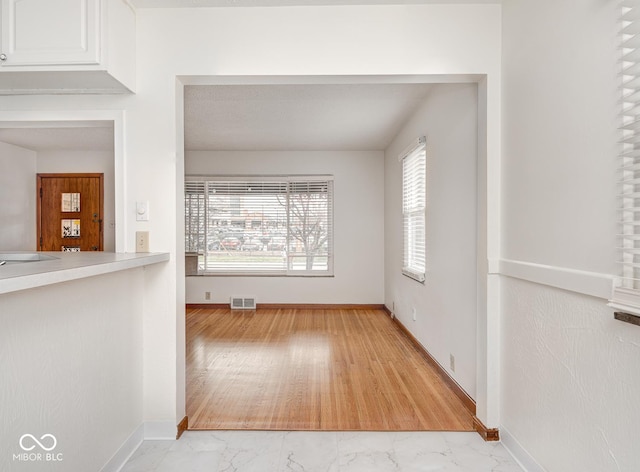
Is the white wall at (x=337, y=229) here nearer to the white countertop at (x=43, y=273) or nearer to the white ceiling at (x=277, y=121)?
the white ceiling at (x=277, y=121)

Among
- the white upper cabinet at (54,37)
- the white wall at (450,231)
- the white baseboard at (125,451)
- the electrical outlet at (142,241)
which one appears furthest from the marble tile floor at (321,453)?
the white upper cabinet at (54,37)

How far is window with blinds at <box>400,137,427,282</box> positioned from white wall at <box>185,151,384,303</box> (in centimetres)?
141

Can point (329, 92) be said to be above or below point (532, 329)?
above

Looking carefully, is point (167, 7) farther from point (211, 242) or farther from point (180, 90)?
point (211, 242)

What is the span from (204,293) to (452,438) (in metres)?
4.61

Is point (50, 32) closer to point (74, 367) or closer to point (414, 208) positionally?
point (74, 367)

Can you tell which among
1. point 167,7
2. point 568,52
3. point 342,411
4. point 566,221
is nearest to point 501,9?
point 568,52

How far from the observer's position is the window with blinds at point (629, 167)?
1.18 metres

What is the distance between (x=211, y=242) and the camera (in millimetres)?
5926

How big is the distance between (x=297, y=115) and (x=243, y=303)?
3.17m

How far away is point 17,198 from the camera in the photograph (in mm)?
5465

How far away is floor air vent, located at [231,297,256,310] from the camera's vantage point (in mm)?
5824

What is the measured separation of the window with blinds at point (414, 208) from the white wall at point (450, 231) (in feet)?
0.50

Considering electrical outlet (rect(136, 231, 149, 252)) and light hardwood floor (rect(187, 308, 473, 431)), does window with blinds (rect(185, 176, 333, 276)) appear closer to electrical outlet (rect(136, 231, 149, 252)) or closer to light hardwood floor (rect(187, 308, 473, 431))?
light hardwood floor (rect(187, 308, 473, 431))
